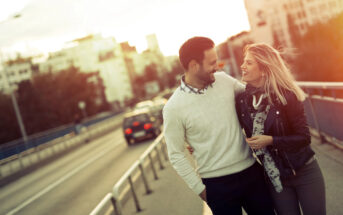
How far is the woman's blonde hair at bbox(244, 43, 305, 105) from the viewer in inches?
110

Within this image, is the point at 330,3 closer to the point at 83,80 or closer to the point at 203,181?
the point at 83,80

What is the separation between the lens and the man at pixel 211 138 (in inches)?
112

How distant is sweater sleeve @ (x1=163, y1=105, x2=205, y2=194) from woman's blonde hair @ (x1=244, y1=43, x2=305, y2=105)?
0.65 metres

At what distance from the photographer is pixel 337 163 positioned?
20.1 ft

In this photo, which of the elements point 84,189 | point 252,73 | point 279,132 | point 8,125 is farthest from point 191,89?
point 8,125

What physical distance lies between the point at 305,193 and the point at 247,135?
1.83 feet

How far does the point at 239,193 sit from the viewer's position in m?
2.88

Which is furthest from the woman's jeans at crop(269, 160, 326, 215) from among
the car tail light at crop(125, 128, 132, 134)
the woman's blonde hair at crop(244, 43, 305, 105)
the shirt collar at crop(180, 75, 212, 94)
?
the car tail light at crop(125, 128, 132, 134)

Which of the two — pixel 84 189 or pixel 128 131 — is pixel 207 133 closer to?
pixel 84 189

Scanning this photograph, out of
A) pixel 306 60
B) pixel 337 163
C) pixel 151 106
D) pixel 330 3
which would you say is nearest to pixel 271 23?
pixel 330 3

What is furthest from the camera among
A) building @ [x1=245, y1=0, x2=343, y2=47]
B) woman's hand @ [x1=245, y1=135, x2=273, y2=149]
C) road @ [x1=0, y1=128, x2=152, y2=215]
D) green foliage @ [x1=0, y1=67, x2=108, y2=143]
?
building @ [x1=245, y1=0, x2=343, y2=47]

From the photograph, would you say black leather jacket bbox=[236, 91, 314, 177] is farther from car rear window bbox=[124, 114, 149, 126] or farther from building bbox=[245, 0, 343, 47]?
building bbox=[245, 0, 343, 47]

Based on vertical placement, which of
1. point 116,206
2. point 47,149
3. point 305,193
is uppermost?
point 305,193

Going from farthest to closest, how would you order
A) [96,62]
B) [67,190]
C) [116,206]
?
[96,62] < [67,190] < [116,206]
